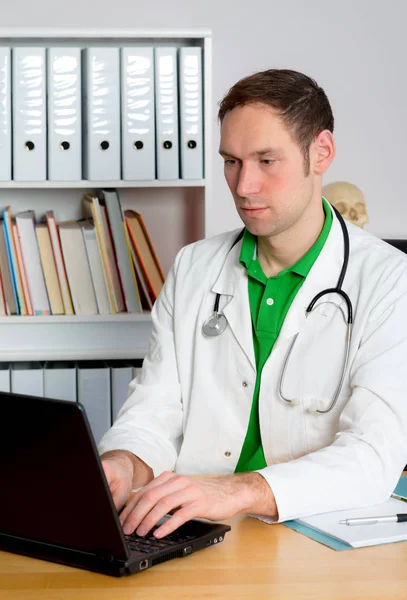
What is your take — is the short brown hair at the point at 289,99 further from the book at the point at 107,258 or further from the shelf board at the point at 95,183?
the book at the point at 107,258

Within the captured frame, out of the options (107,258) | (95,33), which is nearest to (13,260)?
(107,258)

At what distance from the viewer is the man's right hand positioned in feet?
4.48

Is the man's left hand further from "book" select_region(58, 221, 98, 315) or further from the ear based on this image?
"book" select_region(58, 221, 98, 315)

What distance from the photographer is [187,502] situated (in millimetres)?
1205

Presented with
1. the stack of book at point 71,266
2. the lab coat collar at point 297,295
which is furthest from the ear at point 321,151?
the stack of book at point 71,266

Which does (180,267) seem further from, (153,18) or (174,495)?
(153,18)

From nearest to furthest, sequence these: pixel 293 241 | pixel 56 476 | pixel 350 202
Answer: pixel 56 476 → pixel 293 241 → pixel 350 202

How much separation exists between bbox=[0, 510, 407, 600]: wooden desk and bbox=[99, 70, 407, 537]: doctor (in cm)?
31

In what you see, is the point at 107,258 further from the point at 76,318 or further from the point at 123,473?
the point at 123,473

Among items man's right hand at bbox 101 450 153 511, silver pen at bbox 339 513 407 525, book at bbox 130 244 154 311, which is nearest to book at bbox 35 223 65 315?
book at bbox 130 244 154 311

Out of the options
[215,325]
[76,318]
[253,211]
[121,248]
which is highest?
[253,211]

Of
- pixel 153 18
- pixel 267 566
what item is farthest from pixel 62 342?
pixel 267 566

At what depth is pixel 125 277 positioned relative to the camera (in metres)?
2.60

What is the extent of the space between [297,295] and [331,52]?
1427 millimetres
